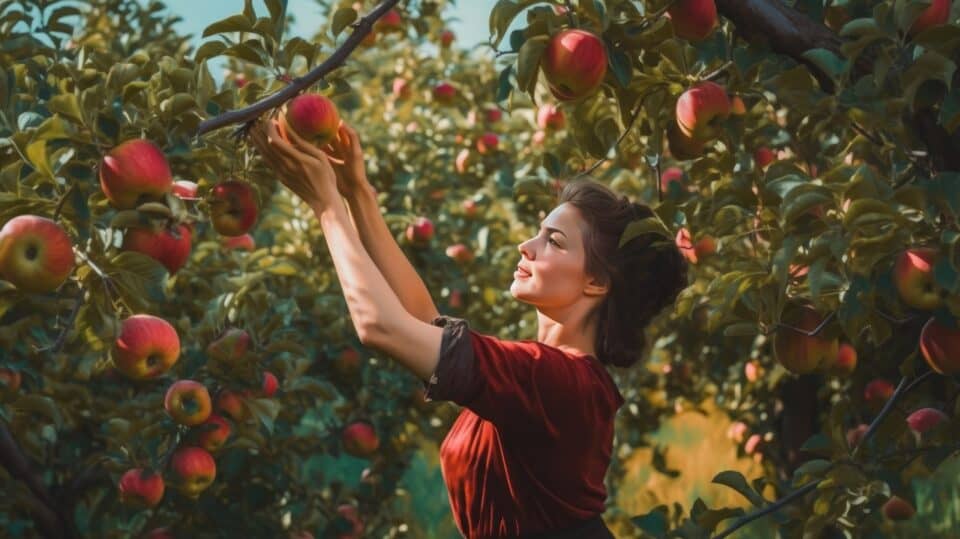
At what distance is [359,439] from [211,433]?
1.04m

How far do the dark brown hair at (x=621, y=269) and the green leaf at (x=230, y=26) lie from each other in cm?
67

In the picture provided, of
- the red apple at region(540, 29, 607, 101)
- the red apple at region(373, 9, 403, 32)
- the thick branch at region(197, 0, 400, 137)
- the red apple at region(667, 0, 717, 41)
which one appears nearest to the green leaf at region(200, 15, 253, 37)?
the thick branch at region(197, 0, 400, 137)

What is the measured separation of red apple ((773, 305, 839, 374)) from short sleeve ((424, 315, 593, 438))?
56 cm

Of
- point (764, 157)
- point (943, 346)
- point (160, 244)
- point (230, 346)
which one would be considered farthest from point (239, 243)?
point (943, 346)

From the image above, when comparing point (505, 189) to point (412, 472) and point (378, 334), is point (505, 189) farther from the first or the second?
point (378, 334)

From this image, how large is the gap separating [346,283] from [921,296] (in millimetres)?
954

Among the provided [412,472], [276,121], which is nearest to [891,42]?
[276,121]

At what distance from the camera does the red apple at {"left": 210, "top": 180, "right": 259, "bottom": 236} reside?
242 centimetres

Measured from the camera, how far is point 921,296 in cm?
233

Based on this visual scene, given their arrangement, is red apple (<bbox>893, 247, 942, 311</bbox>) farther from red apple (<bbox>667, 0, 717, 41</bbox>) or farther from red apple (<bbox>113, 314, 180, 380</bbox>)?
red apple (<bbox>113, 314, 180, 380</bbox>)

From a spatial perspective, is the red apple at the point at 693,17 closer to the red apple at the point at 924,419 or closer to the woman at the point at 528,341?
the woman at the point at 528,341

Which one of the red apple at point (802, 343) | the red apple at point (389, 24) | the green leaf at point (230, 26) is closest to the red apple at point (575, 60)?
the green leaf at point (230, 26)

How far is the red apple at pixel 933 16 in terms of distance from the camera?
2.47 meters

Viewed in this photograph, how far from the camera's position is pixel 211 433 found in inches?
132
